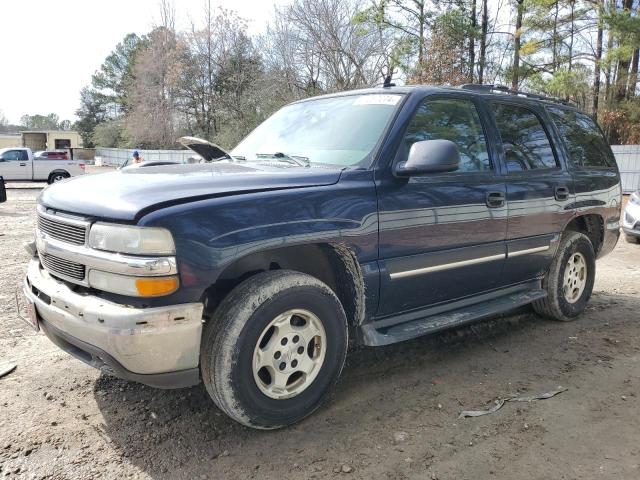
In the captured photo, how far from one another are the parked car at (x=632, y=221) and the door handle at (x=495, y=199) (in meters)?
6.49

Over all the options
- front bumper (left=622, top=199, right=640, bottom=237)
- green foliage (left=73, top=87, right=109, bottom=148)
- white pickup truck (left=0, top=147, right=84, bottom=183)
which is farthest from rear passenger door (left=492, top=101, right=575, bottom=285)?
green foliage (left=73, top=87, right=109, bottom=148)

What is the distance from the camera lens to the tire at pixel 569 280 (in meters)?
4.63

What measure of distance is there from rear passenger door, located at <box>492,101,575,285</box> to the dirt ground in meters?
0.73

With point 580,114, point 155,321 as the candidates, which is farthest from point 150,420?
point 580,114

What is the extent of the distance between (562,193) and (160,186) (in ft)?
11.1

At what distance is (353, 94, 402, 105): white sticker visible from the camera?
3.54m

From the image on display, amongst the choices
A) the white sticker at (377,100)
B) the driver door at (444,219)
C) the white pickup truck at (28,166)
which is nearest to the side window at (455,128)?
the driver door at (444,219)

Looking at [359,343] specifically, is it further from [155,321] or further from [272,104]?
[272,104]

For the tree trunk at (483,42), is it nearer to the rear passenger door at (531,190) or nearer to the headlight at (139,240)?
the rear passenger door at (531,190)

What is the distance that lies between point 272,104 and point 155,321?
2710 cm

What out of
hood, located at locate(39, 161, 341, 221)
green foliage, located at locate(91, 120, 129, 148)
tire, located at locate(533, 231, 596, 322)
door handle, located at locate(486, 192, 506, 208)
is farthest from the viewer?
green foliage, located at locate(91, 120, 129, 148)

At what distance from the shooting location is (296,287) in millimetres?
2770

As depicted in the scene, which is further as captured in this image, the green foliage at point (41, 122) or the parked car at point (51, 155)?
the green foliage at point (41, 122)

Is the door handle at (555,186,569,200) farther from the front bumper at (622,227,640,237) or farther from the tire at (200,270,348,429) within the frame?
the front bumper at (622,227,640,237)
